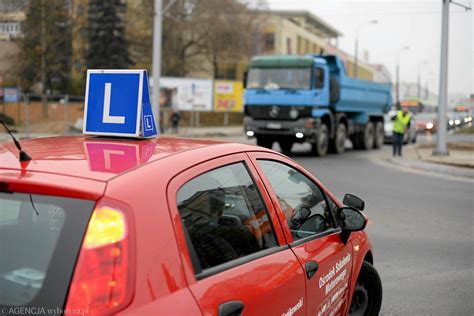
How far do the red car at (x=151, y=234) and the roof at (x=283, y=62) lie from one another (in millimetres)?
16777

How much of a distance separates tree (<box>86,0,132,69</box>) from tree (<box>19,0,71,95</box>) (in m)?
1.80

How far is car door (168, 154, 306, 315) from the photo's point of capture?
2352 millimetres

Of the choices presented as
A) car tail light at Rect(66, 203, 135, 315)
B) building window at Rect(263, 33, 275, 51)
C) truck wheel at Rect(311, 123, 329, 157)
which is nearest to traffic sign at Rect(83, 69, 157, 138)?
car tail light at Rect(66, 203, 135, 315)

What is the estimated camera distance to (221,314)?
2285mm

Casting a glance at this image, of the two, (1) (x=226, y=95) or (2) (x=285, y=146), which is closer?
(2) (x=285, y=146)

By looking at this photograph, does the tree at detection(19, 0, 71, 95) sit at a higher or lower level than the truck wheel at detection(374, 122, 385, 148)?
higher

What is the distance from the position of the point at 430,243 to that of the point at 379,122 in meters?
20.9

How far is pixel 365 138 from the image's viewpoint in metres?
25.8

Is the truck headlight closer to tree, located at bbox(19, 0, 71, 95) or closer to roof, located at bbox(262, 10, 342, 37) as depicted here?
tree, located at bbox(19, 0, 71, 95)

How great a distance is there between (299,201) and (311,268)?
2.31 feet

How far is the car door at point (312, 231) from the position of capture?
316 centimetres

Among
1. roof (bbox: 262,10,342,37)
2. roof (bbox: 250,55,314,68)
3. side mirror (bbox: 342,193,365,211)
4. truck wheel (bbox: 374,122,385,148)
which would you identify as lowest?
side mirror (bbox: 342,193,365,211)

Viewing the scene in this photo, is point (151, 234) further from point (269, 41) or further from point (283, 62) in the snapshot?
point (269, 41)

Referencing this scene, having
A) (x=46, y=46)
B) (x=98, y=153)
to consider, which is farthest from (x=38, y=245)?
(x=46, y=46)
